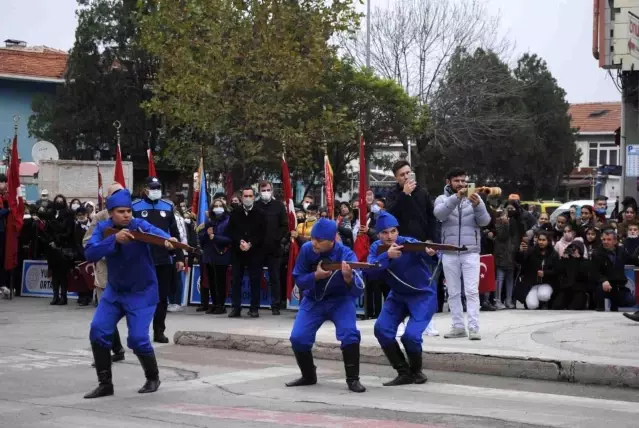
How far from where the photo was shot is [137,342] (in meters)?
9.55

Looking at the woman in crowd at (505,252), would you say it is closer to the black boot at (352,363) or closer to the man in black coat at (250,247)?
the man in black coat at (250,247)

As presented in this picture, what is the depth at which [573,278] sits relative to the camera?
54.2ft

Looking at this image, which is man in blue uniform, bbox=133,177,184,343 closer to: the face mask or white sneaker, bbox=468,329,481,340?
the face mask

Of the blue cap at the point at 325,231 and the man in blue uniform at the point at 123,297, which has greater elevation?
the blue cap at the point at 325,231

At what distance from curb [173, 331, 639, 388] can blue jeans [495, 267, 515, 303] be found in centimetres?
576

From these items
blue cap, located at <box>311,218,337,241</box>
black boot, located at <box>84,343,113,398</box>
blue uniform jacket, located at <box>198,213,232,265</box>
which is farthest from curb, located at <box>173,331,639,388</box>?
blue uniform jacket, located at <box>198,213,232,265</box>

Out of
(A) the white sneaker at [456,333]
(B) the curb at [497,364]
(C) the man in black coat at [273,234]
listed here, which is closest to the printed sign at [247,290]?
(C) the man in black coat at [273,234]

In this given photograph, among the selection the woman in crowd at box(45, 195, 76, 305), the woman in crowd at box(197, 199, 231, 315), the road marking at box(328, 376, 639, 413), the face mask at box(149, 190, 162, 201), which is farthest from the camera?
the woman in crowd at box(45, 195, 76, 305)

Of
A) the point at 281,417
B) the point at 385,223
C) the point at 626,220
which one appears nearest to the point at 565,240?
the point at 626,220

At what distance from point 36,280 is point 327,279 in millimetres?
13334

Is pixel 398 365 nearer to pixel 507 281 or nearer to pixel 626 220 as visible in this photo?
pixel 507 281

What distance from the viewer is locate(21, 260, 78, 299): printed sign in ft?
71.0

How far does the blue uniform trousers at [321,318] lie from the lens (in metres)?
9.82

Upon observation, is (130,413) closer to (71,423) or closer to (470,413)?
(71,423)
